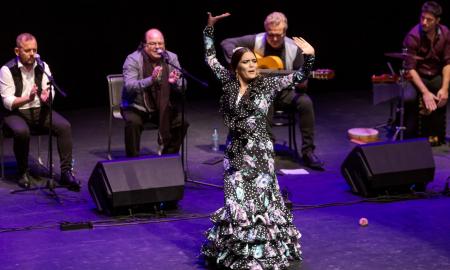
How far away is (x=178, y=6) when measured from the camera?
1074cm

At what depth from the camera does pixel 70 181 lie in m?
7.03

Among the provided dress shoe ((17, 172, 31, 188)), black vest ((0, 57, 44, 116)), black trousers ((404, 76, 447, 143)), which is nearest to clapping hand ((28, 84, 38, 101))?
black vest ((0, 57, 44, 116))

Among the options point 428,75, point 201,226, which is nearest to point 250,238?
point 201,226

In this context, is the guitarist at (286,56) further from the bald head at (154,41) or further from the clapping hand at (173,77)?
the clapping hand at (173,77)

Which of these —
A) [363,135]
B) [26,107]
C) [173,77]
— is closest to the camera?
[173,77]

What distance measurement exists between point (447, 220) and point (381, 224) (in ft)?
1.66

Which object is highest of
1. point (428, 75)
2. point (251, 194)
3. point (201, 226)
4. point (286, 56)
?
point (286, 56)

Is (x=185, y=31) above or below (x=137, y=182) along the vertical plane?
above

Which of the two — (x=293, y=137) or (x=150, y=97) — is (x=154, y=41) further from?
(x=293, y=137)

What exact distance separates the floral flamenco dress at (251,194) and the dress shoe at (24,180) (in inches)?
94.7

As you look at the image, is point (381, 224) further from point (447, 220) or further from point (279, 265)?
point (279, 265)

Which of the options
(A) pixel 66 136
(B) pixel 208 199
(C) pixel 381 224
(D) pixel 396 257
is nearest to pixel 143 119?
(A) pixel 66 136

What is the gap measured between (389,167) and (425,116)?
198 centimetres

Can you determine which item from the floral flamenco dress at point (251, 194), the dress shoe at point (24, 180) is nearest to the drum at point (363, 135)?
the dress shoe at point (24, 180)
